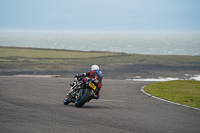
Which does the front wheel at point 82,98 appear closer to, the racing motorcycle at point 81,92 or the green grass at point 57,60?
the racing motorcycle at point 81,92

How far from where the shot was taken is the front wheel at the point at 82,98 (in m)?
11.3

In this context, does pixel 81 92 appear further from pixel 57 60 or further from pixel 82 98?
pixel 57 60

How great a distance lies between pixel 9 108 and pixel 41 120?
7.03 feet

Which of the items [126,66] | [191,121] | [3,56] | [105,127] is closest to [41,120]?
[105,127]

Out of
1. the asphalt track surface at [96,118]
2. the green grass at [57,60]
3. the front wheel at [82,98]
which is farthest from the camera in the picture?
the green grass at [57,60]

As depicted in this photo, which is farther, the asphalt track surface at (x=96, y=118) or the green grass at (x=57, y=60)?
the green grass at (x=57, y=60)

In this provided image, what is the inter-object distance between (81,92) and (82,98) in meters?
0.43

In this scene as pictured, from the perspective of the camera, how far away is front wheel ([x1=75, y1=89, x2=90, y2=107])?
11258 mm

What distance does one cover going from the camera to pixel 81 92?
11.7m

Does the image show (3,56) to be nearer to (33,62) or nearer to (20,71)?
(33,62)

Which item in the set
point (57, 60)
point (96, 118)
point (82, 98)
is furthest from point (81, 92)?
point (57, 60)

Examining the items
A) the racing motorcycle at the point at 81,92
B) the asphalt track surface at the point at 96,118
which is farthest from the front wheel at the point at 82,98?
the asphalt track surface at the point at 96,118

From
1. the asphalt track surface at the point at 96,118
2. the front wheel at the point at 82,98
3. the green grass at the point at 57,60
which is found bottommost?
the asphalt track surface at the point at 96,118

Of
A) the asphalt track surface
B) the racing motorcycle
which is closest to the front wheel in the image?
the racing motorcycle
